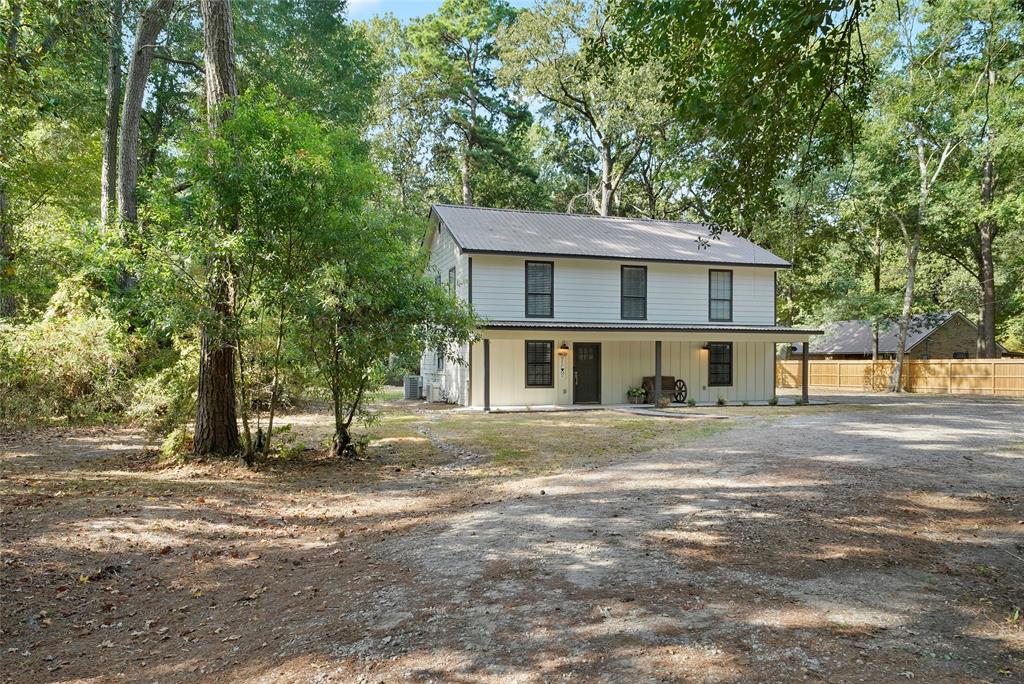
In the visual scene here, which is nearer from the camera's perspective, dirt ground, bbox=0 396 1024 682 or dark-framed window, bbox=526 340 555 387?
dirt ground, bbox=0 396 1024 682

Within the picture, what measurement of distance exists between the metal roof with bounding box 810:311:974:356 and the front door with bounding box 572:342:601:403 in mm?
15790

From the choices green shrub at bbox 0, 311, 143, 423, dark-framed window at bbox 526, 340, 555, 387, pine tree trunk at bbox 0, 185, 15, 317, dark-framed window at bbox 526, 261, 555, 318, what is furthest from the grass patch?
pine tree trunk at bbox 0, 185, 15, 317

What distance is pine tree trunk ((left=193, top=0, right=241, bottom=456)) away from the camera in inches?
370

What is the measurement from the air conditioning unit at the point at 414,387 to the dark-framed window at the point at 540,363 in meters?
5.36

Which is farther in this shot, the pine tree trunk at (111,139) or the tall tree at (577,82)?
the tall tree at (577,82)

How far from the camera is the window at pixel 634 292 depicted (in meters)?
20.8

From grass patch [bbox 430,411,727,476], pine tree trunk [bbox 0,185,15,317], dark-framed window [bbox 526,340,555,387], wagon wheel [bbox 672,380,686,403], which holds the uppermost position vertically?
pine tree trunk [bbox 0,185,15,317]

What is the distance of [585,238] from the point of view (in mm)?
21547

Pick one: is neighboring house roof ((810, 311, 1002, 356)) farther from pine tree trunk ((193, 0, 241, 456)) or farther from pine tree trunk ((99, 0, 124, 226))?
pine tree trunk ((99, 0, 124, 226))

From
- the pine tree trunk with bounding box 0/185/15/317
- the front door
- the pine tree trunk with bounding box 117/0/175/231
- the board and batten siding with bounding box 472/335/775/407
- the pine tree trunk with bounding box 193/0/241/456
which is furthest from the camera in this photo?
the front door

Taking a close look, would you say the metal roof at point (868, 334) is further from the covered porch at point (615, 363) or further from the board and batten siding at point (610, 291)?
the covered porch at point (615, 363)

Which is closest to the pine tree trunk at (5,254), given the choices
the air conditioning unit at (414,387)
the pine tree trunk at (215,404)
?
the pine tree trunk at (215,404)

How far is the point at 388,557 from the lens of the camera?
18.0ft

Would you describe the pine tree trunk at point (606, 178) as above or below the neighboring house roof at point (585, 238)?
above
